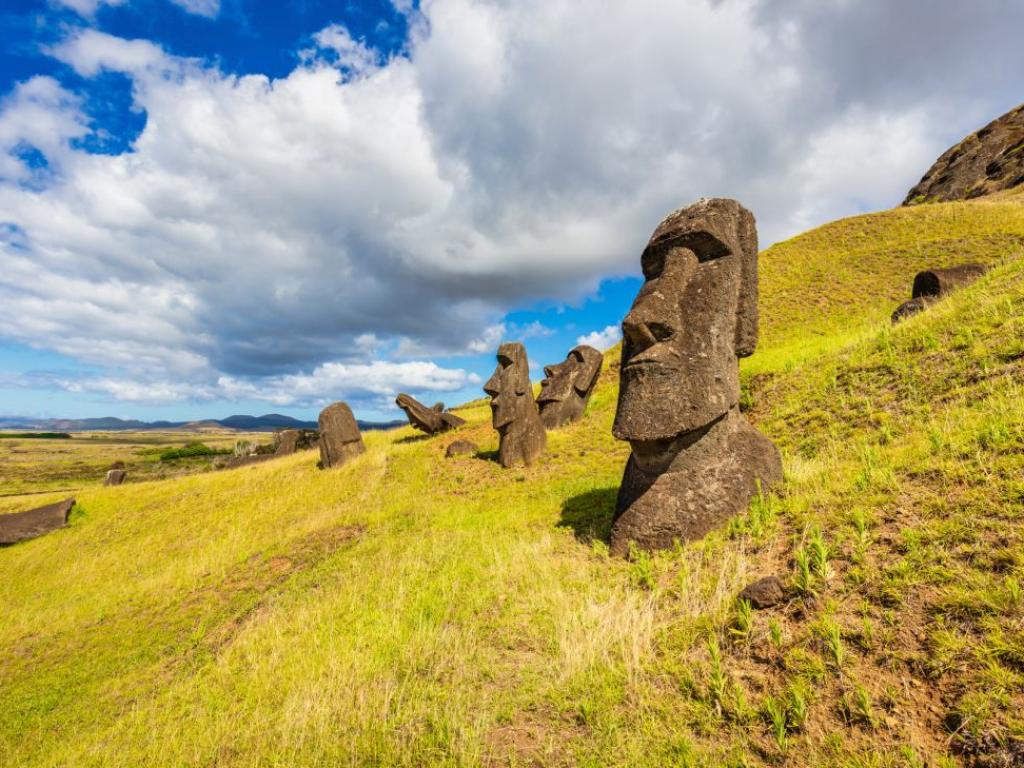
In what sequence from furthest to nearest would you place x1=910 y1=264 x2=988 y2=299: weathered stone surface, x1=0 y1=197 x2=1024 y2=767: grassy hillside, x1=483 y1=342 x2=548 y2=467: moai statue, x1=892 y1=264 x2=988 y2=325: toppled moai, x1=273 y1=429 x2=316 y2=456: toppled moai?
1. x1=273 y1=429 x2=316 y2=456: toppled moai
2. x1=910 y1=264 x2=988 y2=299: weathered stone surface
3. x1=483 y1=342 x2=548 y2=467: moai statue
4. x1=892 y1=264 x2=988 y2=325: toppled moai
5. x1=0 y1=197 x2=1024 y2=767: grassy hillside

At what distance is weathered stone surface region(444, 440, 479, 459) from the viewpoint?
15.1m

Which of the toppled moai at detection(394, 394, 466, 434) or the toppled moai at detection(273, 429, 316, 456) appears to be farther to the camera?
the toppled moai at detection(273, 429, 316, 456)

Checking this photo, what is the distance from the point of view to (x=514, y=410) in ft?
42.8

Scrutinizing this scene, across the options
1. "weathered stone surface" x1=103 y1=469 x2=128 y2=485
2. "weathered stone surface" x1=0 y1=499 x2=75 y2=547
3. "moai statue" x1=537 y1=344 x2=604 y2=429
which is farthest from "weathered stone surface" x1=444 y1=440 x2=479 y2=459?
"weathered stone surface" x1=103 y1=469 x2=128 y2=485

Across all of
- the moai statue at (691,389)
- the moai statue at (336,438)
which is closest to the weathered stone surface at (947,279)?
the moai statue at (691,389)

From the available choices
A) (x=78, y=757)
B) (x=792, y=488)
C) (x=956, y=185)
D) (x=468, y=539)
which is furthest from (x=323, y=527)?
(x=956, y=185)

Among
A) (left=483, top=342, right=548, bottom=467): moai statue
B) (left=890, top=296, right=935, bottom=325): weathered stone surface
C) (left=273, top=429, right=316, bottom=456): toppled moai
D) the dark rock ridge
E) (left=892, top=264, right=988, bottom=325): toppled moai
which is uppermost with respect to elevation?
the dark rock ridge

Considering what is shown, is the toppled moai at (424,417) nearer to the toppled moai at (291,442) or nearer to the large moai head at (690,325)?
the toppled moai at (291,442)

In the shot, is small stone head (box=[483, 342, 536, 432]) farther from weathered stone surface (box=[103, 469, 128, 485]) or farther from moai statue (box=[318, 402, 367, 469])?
weathered stone surface (box=[103, 469, 128, 485])

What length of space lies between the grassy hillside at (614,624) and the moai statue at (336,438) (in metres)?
7.07

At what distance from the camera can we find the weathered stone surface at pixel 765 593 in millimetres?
3604

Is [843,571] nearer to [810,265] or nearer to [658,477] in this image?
[658,477]

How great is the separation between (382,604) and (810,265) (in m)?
31.5

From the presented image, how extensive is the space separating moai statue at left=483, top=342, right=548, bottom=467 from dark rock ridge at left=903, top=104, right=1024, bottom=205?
159 ft
